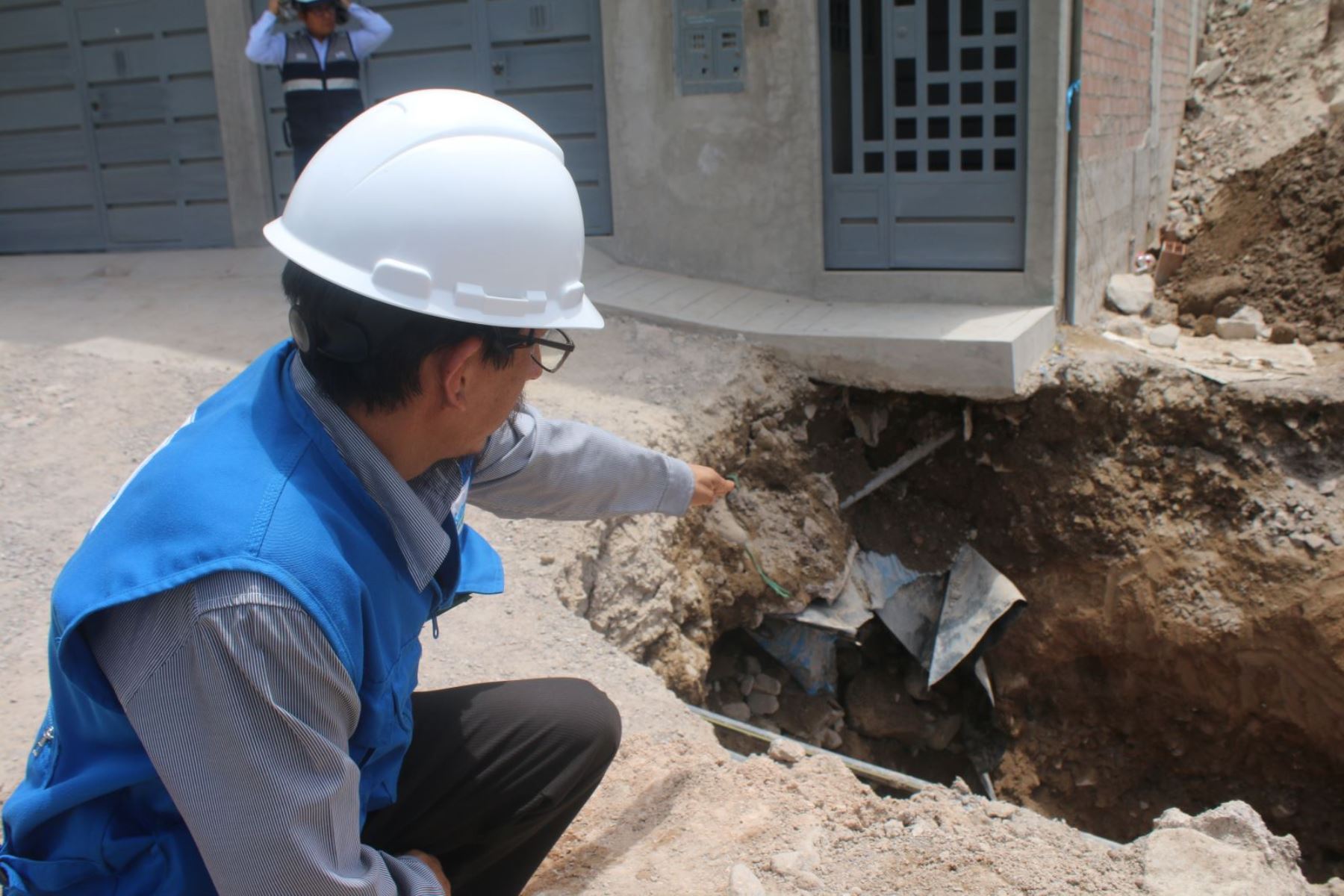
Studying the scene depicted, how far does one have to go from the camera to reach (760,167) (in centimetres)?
575

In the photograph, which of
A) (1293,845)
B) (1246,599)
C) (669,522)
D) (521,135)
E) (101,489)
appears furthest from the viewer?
(1246,599)

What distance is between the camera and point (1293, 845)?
2.39 m

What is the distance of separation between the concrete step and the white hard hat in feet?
12.0

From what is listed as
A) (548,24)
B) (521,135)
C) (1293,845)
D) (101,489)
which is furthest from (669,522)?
(548,24)

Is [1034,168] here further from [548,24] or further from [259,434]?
[259,434]

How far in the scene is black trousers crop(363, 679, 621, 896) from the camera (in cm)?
184

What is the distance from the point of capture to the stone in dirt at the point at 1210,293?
242 inches

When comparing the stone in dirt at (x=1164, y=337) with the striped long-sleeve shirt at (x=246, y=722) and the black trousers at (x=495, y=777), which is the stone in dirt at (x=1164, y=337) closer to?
the black trousers at (x=495, y=777)

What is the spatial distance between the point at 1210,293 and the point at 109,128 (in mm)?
7386

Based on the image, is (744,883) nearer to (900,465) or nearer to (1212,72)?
(900,465)

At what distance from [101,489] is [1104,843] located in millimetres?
3463

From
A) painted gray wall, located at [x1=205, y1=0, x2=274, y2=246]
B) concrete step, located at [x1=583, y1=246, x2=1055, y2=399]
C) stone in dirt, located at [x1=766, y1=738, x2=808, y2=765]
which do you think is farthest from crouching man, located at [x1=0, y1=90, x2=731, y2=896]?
painted gray wall, located at [x1=205, y1=0, x2=274, y2=246]

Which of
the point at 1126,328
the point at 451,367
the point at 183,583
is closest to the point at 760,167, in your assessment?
the point at 1126,328

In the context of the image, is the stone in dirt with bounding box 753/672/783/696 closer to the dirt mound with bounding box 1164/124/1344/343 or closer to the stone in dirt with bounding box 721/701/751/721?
the stone in dirt with bounding box 721/701/751/721
